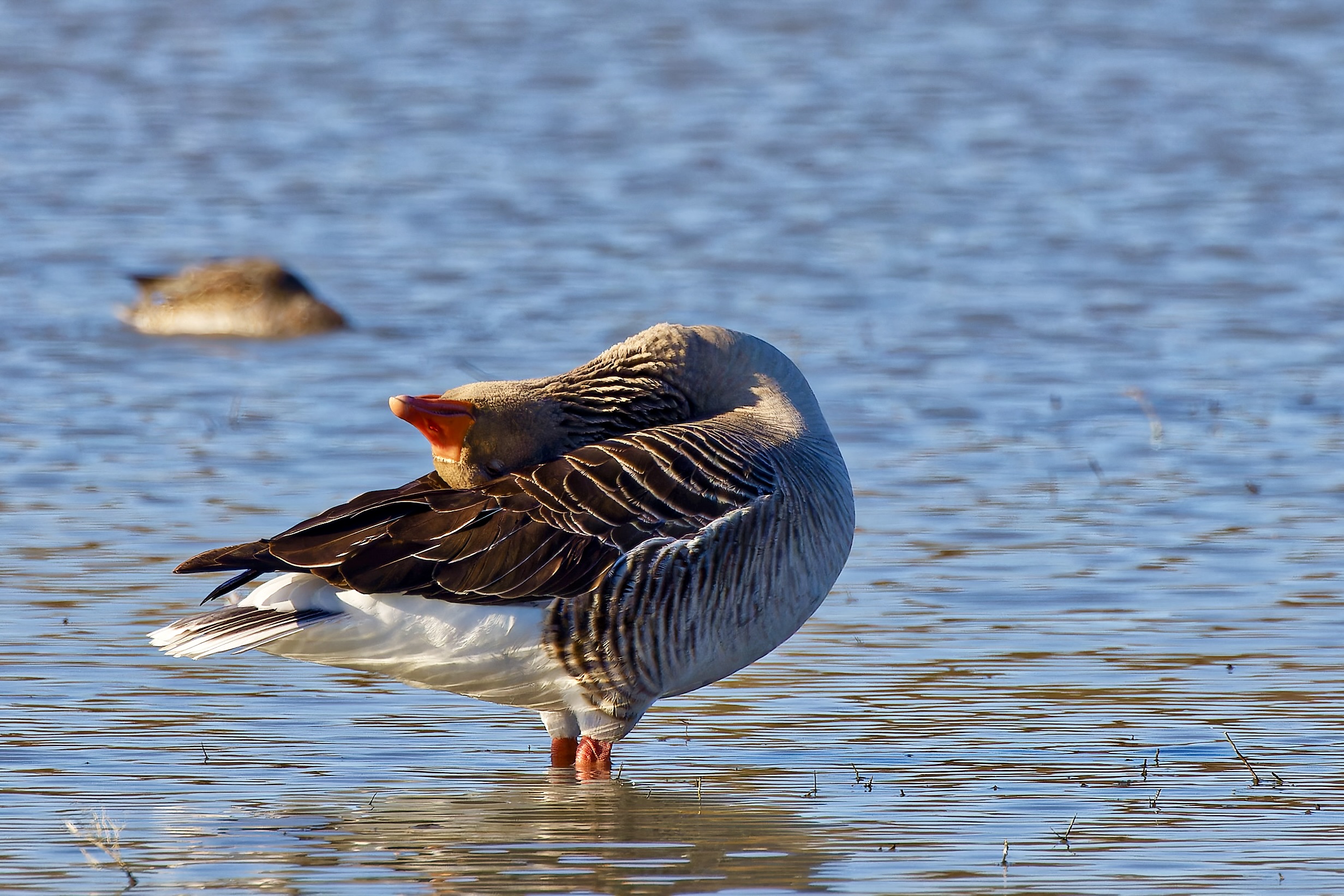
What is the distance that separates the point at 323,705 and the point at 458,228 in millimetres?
11721

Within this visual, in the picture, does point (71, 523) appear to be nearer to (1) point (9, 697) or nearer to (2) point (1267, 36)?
(1) point (9, 697)

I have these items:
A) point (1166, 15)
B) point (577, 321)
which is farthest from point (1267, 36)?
point (577, 321)

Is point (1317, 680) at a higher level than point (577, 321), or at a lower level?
higher

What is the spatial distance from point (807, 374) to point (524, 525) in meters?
6.96

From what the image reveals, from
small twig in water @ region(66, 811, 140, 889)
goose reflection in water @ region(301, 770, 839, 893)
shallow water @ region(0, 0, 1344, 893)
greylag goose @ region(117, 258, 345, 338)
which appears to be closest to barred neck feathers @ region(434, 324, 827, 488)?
shallow water @ region(0, 0, 1344, 893)

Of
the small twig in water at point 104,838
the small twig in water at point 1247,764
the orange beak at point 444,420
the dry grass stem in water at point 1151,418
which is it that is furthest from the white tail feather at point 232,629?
the dry grass stem in water at point 1151,418

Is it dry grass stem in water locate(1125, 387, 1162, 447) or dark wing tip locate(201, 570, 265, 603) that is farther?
dry grass stem in water locate(1125, 387, 1162, 447)

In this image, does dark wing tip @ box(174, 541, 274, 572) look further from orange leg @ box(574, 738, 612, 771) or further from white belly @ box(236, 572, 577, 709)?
orange leg @ box(574, 738, 612, 771)

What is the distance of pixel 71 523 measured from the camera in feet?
34.7

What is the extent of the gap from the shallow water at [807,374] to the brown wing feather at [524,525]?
701mm

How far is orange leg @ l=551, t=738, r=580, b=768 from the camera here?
748cm

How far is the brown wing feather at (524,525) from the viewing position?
22.9 feet

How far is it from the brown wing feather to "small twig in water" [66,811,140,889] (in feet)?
2.83

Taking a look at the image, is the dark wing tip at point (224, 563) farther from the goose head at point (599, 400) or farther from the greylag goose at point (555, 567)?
the goose head at point (599, 400)
